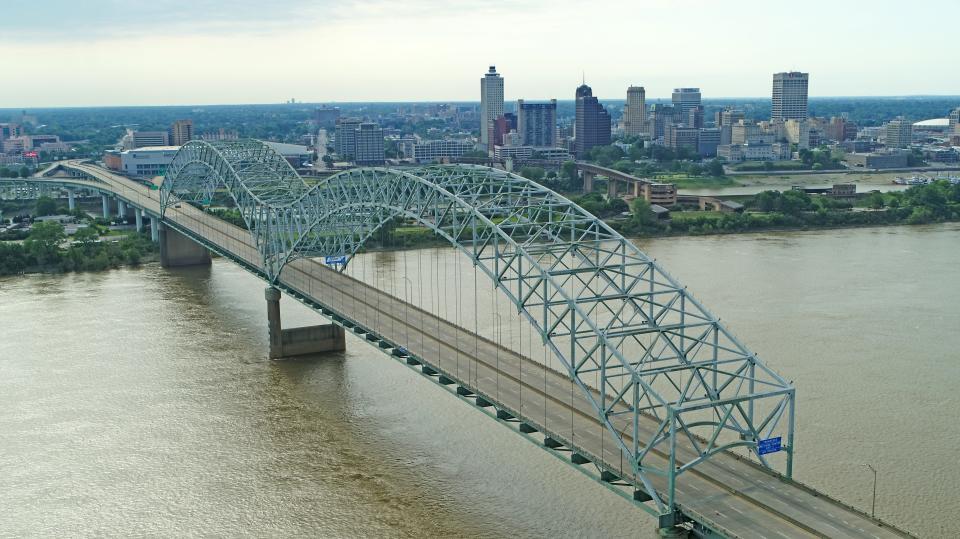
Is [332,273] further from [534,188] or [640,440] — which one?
[640,440]

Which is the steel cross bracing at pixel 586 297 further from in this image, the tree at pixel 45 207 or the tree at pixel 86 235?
the tree at pixel 45 207

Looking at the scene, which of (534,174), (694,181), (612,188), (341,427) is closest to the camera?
(341,427)

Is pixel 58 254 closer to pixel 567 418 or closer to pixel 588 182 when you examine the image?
pixel 567 418

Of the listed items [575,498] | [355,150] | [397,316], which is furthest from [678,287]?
[355,150]

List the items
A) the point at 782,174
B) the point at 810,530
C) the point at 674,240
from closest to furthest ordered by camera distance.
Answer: the point at 810,530 < the point at 674,240 < the point at 782,174

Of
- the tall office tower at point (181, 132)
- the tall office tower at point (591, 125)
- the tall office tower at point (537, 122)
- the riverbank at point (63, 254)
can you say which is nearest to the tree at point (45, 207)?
the riverbank at point (63, 254)

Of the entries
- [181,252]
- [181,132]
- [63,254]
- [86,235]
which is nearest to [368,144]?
[181,132]

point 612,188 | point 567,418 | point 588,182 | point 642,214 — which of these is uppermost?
point 567,418
